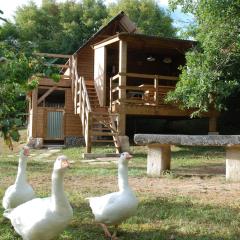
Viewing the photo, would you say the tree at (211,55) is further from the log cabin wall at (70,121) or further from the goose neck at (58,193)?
the goose neck at (58,193)

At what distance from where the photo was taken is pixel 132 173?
9469 millimetres

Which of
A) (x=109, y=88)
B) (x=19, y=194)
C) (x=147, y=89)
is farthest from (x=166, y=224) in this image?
(x=109, y=88)

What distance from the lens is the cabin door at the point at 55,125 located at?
19.6 metres

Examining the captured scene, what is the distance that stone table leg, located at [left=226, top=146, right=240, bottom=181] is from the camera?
8.13 meters

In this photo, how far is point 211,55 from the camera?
13.0m

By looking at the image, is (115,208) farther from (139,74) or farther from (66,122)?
(66,122)

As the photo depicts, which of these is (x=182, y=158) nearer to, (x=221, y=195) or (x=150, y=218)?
(x=221, y=195)

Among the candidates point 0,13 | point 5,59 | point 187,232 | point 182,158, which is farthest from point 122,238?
point 182,158

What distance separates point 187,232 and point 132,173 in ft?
15.7

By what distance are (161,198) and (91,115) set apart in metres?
8.03

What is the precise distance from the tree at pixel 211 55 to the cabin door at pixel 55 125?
23.0 ft

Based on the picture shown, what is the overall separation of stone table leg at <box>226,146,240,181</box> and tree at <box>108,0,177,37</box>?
2981 centimetres

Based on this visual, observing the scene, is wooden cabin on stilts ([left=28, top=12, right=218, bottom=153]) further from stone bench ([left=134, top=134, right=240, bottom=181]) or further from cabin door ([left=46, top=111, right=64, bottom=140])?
stone bench ([left=134, top=134, right=240, bottom=181])

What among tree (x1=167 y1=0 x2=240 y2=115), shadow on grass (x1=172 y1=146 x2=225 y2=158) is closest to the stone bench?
tree (x1=167 y1=0 x2=240 y2=115)
